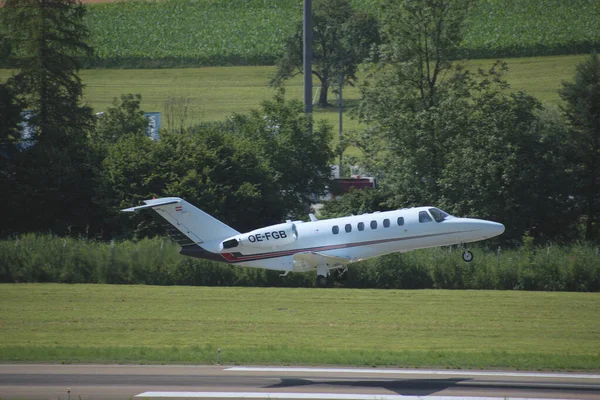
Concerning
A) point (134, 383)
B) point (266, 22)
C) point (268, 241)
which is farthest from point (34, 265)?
point (266, 22)

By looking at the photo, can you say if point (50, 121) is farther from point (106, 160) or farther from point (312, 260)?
point (312, 260)

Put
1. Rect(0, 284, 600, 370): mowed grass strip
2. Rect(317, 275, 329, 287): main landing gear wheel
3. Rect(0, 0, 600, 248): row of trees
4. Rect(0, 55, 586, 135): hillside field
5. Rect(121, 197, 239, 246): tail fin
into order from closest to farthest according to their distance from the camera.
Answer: Rect(0, 284, 600, 370): mowed grass strip, Rect(121, 197, 239, 246): tail fin, Rect(317, 275, 329, 287): main landing gear wheel, Rect(0, 0, 600, 248): row of trees, Rect(0, 55, 586, 135): hillside field

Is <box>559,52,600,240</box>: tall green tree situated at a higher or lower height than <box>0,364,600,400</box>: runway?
higher

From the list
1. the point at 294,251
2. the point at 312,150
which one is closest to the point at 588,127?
the point at 312,150

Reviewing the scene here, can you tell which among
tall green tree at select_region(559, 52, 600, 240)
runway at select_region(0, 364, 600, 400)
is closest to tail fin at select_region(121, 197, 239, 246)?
runway at select_region(0, 364, 600, 400)

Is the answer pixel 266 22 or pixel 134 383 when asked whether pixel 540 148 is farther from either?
pixel 266 22

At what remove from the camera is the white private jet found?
1309 inches

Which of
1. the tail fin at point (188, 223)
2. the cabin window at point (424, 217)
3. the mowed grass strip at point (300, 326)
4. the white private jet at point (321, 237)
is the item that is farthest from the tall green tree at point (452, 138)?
the tail fin at point (188, 223)

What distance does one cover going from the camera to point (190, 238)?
34.1 metres

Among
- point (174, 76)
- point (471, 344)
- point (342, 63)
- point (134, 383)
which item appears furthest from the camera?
point (174, 76)

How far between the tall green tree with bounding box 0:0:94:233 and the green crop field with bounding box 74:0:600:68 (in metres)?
41.1

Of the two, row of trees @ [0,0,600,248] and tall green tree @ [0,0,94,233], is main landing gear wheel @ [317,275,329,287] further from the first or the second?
tall green tree @ [0,0,94,233]

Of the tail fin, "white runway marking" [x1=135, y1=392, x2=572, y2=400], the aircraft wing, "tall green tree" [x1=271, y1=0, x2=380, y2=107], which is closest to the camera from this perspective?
"white runway marking" [x1=135, y1=392, x2=572, y2=400]

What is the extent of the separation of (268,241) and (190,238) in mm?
3154
